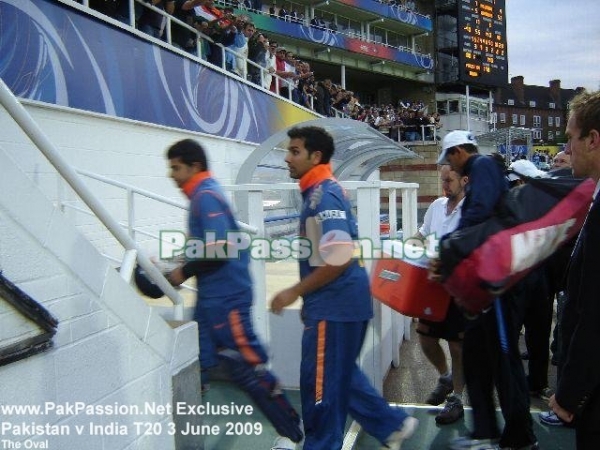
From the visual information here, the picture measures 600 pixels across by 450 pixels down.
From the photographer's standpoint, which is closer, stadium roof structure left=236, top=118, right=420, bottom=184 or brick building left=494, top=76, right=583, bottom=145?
stadium roof structure left=236, top=118, right=420, bottom=184

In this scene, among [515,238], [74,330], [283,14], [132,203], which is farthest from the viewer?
[283,14]

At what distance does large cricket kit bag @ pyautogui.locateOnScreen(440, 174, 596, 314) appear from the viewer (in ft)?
8.16

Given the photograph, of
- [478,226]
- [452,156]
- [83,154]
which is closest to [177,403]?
[478,226]

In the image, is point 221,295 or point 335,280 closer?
point 335,280

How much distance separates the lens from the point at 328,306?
2.81 m

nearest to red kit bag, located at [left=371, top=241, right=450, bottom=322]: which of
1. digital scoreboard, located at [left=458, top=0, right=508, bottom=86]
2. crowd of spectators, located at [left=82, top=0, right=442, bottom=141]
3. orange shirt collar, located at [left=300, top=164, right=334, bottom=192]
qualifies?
orange shirt collar, located at [left=300, top=164, right=334, bottom=192]

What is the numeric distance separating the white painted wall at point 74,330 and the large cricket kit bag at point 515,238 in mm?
1500

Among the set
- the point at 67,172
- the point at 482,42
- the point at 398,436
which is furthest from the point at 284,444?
the point at 482,42

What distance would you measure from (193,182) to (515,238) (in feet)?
5.90

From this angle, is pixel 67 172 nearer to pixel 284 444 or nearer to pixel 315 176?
pixel 315 176

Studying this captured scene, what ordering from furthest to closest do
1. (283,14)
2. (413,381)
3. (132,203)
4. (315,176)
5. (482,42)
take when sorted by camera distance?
(482,42)
(283,14)
(132,203)
(413,381)
(315,176)

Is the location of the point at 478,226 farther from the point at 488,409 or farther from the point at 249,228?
the point at 249,228

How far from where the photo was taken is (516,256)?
249 centimetres

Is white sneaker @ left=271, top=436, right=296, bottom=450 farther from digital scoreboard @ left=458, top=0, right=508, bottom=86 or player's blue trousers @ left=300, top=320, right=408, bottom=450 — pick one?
digital scoreboard @ left=458, top=0, right=508, bottom=86
